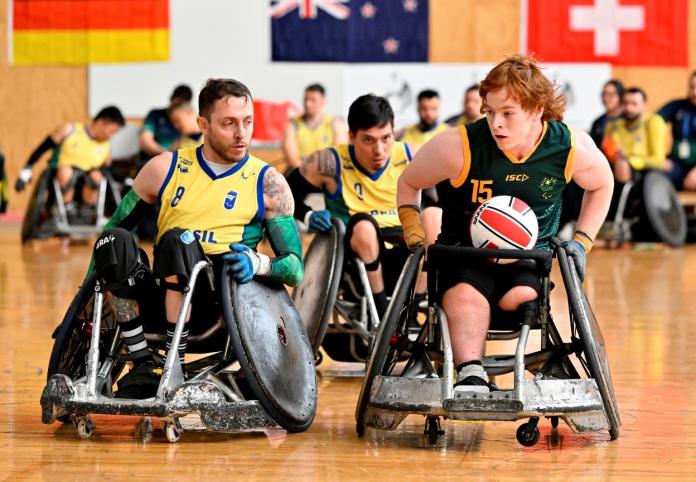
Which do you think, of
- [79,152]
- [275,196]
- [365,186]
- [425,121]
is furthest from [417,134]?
[275,196]

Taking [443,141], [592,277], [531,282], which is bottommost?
[592,277]

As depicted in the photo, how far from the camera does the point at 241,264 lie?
4348mm

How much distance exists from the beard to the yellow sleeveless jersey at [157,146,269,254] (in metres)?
0.03

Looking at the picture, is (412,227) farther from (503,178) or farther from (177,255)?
(177,255)

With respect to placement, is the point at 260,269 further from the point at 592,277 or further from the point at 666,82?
the point at 666,82

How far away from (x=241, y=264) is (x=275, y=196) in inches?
17.1

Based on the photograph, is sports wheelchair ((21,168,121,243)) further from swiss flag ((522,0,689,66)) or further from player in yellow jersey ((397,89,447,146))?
swiss flag ((522,0,689,66))

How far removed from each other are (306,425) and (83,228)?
900 cm

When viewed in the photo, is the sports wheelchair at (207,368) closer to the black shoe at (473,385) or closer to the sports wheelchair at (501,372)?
the sports wheelchair at (501,372)

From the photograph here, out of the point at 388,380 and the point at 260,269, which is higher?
the point at 260,269

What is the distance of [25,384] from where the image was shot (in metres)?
5.44

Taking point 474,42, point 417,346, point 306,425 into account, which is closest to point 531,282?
point 417,346

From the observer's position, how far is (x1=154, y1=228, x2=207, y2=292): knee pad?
4.31 meters

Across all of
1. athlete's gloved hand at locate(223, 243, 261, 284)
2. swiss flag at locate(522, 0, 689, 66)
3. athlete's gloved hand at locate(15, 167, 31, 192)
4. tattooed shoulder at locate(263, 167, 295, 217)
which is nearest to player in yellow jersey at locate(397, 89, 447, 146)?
athlete's gloved hand at locate(15, 167, 31, 192)
